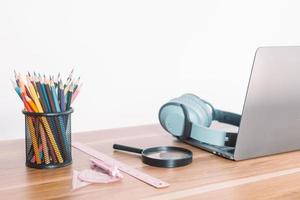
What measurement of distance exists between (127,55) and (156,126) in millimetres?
254

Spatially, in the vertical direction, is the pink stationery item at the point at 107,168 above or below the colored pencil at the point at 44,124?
below

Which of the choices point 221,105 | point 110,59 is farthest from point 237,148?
point 221,105

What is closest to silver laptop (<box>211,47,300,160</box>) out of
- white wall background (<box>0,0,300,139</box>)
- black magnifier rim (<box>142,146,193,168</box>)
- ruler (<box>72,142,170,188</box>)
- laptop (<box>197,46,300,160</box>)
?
laptop (<box>197,46,300,160</box>)

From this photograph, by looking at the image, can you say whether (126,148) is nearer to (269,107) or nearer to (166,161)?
(166,161)

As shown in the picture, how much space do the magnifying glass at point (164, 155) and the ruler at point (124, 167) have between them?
0.17ft

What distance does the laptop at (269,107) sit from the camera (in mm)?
995

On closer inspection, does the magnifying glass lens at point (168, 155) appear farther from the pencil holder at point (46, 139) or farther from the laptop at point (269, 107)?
the pencil holder at point (46, 139)

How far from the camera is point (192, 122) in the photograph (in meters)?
1.17

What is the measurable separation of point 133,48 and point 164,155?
1.77 ft

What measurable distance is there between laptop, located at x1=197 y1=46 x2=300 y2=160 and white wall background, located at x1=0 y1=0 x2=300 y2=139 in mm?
493

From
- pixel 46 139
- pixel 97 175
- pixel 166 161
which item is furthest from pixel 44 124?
pixel 166 161

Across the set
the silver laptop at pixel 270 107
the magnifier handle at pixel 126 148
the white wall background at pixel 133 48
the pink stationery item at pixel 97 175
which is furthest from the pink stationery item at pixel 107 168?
the white wall background at pixel 133 48

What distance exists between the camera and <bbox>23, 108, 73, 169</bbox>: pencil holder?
0.95 m

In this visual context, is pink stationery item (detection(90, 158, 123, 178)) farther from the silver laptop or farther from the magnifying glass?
the silver laptop
